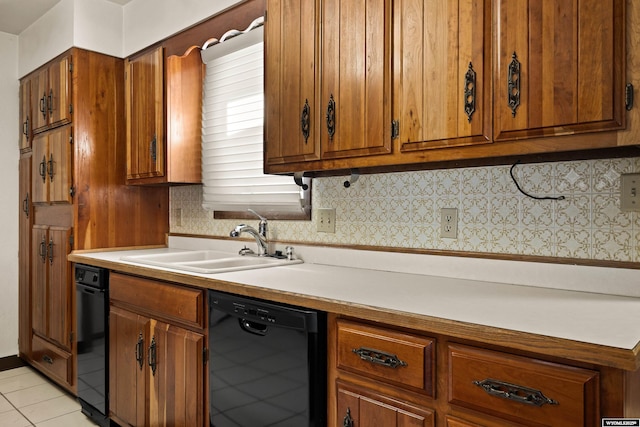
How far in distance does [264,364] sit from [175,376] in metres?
0.65

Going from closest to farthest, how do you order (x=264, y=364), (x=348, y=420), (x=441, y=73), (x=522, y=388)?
1. (x=522, y=388)
2. (x=348, y=420)
3. (x=441, y=73)
4. (x=264, y=364)

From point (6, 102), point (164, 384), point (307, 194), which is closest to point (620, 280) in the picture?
point (307, 194)

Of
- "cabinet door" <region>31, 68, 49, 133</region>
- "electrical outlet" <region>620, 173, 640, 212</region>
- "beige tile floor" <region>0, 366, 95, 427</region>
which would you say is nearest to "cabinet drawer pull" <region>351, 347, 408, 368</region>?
"electrical outlet" <region>620, 173, 640, 212</region>

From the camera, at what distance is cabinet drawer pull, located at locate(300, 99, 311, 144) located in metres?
1.97

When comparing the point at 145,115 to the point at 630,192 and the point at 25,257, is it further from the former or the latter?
the point at 630,192

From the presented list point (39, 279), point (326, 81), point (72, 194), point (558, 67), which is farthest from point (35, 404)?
point (558, 67)

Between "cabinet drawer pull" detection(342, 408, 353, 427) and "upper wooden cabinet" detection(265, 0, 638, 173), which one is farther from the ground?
"upper wooden cabinet" detection(265, 0, 638, 173)

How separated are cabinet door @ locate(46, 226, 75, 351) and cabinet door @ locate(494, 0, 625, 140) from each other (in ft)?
9.29

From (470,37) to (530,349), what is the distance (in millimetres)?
964

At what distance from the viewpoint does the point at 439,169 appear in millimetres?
1929

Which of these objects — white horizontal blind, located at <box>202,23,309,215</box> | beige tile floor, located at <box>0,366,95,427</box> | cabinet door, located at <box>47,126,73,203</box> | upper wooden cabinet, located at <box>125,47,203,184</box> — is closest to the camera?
white horizontal blind, located at <box>202,23,309,215</box>

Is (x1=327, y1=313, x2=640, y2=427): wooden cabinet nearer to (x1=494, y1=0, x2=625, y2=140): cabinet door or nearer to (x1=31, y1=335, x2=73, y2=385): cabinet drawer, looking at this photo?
(x1=494, y1=0, x2=625, y2=140): cabinet door

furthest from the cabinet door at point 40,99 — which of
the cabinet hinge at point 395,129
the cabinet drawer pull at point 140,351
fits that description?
the cabinet hinge at point 395,129

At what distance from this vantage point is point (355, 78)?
181 cm
